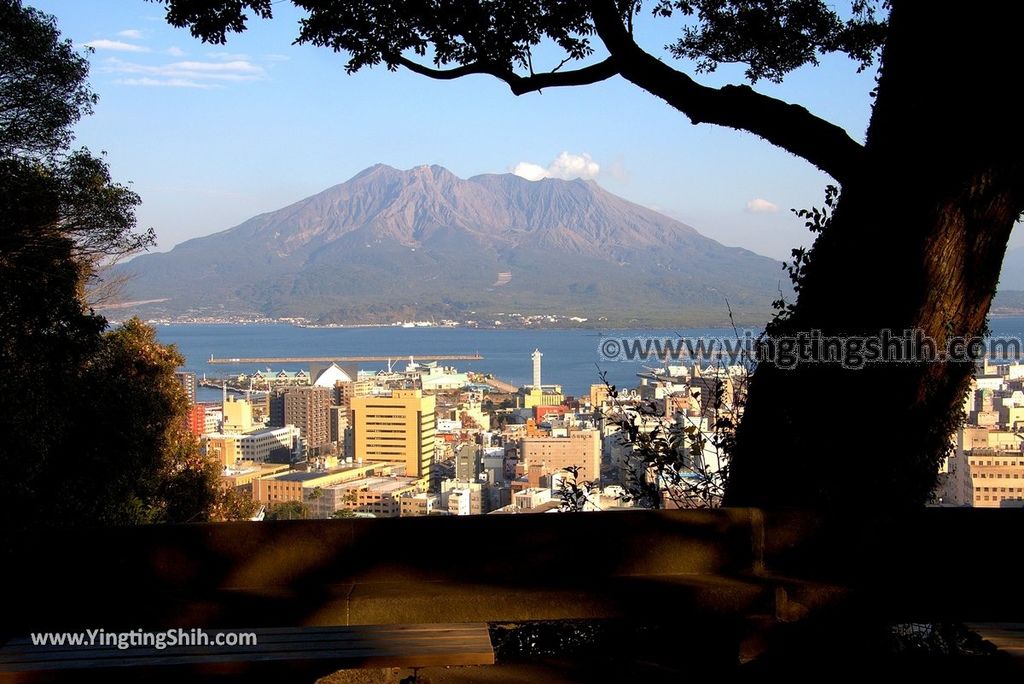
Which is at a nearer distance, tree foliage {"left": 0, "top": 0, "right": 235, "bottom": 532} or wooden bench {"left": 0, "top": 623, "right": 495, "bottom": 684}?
wooden bench {"left": 0, "top": 623, "right": 495, "bottom": 684}

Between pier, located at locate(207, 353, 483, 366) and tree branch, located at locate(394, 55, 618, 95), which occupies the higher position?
tree branch, located at locate(394, 55, 618, 95)

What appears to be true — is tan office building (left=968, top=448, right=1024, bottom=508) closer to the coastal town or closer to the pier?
the coastal town

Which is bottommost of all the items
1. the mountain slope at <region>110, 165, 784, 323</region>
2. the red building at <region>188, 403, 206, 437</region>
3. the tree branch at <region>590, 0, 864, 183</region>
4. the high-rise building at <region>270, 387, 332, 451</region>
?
the high-rise building at <region>270, 387, 332, 451</region>

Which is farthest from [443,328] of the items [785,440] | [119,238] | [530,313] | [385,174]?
[385,174]

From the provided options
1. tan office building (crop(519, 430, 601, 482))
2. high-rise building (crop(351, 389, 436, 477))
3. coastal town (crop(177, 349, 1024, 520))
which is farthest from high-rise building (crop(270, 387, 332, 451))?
tan office building (crop(519, 430, 601, 482))

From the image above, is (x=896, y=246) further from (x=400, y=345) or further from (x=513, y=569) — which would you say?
(x=400, y=345)

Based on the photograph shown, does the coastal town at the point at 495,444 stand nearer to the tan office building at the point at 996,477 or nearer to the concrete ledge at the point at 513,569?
the tan office building at the point at 996,477
